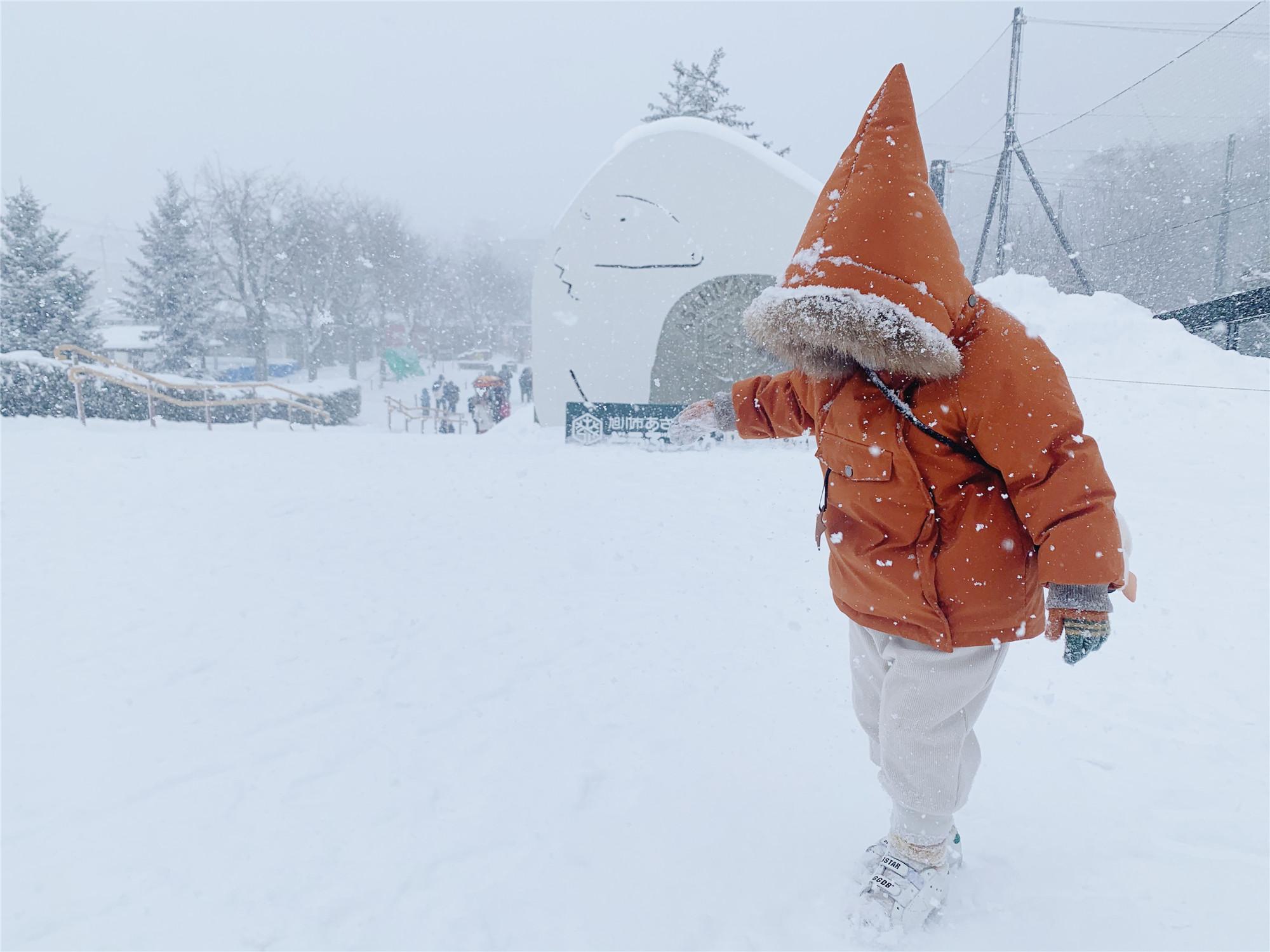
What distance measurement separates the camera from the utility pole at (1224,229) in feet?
21.2

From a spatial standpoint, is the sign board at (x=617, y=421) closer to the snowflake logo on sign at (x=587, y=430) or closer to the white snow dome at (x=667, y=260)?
the snowflake logo on sign at (x=587, y=430)

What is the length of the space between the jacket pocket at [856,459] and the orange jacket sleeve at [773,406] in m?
0.24

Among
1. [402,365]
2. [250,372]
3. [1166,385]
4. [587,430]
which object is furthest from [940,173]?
[402,365]

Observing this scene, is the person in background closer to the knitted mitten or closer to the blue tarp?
the knitted mitten

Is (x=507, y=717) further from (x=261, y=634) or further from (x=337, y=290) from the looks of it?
(x=337, y=290)

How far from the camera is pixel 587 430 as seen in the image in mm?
10227

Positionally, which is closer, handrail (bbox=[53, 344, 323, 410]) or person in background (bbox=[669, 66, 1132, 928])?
person in background (bbox=[669, 66, 1132, 928])

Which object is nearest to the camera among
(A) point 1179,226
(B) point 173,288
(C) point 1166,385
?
(A) point 1179,226

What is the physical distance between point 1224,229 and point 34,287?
29131 millimetres

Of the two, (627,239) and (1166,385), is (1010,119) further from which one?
(627,239)

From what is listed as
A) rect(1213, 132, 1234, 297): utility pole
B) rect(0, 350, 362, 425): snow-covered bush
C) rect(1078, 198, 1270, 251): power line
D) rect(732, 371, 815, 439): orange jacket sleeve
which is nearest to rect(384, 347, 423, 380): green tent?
rect(0, 350, 362, 425): snow-covered bush

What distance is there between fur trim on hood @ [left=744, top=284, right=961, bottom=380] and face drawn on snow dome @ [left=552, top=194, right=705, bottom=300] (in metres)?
9.85

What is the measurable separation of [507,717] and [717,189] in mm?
10028

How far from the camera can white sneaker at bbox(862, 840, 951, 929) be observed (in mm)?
1800
